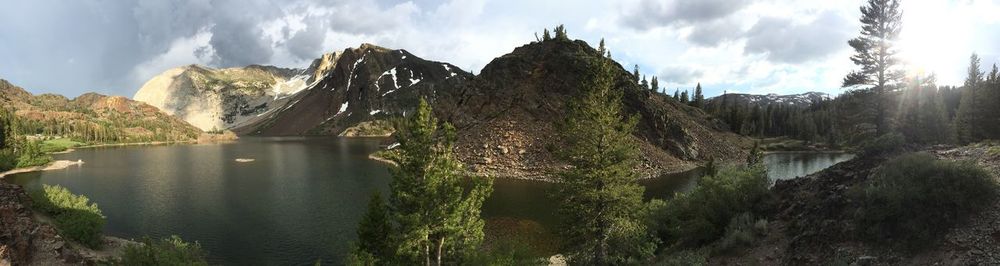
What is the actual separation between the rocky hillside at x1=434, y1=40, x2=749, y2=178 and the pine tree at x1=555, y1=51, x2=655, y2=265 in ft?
189

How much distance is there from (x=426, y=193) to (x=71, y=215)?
3395 centimetres

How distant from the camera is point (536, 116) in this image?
106 metres

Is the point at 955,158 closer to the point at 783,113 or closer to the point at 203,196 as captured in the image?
the point at 203,196

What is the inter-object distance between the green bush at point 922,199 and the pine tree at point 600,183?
12447 millimetres

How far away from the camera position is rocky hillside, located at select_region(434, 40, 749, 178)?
95938 millimetres

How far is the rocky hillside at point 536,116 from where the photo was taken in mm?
95938

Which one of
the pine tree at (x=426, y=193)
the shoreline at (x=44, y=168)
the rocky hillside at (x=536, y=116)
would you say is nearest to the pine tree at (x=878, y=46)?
the pine tree at (x=426, y=193)

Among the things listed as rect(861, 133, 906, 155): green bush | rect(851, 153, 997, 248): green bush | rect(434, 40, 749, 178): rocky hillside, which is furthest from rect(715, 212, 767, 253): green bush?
rect(434, 40, 749, 178): rocky hillside

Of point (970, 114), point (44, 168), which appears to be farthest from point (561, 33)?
point (44, 168)

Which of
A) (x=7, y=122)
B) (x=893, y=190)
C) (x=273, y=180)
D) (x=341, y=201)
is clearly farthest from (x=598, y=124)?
(x=7, y=122)

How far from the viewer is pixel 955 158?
68.3 ft

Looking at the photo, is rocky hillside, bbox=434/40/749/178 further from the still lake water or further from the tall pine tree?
the tall pine tree

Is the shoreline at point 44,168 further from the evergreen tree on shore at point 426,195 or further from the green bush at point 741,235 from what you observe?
the green bush at point 741,235

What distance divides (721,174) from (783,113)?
636 ft
